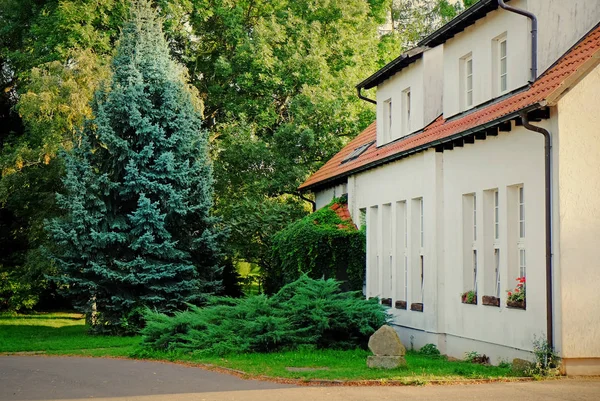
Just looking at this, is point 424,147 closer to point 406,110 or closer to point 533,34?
point 406,110

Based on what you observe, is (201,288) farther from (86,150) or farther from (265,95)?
(265,95)

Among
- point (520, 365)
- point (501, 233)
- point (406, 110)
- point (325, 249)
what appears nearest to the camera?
point (520, 365)

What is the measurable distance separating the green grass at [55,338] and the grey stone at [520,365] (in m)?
10.9

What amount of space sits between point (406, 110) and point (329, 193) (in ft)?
24.5

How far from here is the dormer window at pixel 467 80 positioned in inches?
837

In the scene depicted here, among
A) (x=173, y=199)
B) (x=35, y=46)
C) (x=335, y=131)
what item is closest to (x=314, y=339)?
(x=173, y=199)

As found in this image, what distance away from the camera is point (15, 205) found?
3900 centimetres

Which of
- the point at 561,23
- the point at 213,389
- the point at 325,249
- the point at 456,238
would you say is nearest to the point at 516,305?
the point at 456,238

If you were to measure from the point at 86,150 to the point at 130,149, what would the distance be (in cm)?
162

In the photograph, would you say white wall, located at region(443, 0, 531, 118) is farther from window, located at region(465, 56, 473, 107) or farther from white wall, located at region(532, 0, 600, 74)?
white wall, located at region(532, 0, 600, 74)

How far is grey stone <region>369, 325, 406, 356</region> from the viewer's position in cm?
1702

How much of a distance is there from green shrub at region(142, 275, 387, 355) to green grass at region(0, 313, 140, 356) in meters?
2.18

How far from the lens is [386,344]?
17031 millimetres

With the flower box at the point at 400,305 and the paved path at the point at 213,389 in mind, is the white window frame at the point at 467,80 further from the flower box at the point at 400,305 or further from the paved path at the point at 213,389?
the paved path at the point at 213,389
